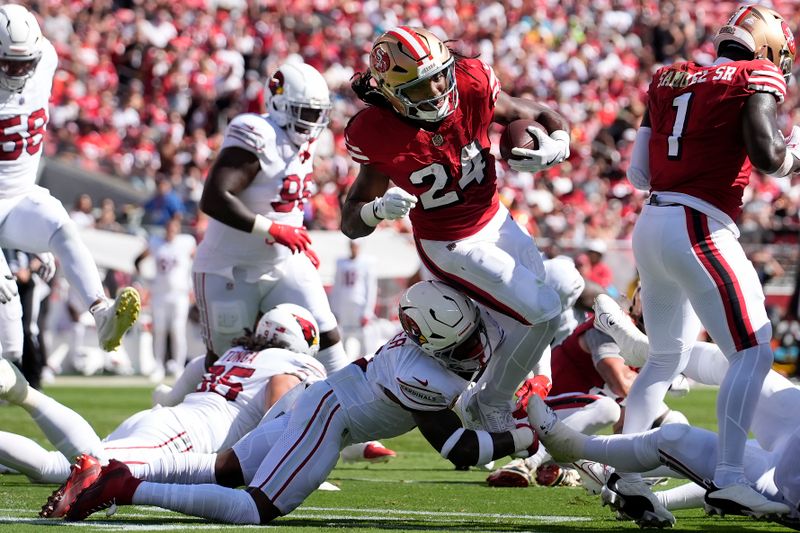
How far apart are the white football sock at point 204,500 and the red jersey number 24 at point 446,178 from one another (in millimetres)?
1421

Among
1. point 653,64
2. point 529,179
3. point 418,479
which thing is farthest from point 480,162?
point 653,64

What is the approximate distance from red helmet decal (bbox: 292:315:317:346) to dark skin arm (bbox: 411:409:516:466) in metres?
1.69

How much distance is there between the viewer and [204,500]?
15.5ft

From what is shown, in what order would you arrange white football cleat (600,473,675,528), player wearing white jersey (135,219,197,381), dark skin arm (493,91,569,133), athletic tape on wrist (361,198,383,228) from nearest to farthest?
1. white football cleat (600,473,675,528)
2. athletic tape on wrist (361,198,383,228)
3. dark skin arm (493,91,569,133)
4. player wearing white jersey (135,219,197,381)

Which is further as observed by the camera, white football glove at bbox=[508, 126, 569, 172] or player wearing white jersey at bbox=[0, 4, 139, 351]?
player wearing white jersey at bbox=[0, 4, 139, 351]

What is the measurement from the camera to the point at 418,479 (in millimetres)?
6840

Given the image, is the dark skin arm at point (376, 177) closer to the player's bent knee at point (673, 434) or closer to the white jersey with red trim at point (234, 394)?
the white jersey with red trim at point (234, 394)

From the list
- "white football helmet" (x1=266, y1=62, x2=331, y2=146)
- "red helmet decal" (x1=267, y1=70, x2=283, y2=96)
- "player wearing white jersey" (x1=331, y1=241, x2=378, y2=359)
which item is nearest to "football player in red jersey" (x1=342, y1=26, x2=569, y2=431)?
"white football helmet" (x1=266, y1=62, x2=331, y2=146)

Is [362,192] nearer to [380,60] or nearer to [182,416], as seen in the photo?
[380,60]

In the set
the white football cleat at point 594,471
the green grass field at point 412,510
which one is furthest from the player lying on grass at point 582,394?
the white football cleat at point 594,471

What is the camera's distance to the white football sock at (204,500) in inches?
184

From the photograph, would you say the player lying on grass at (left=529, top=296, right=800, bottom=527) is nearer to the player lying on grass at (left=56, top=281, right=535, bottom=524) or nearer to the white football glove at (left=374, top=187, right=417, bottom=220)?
the player lying on grass at (left=56, top=281, right=535, bottom=524)

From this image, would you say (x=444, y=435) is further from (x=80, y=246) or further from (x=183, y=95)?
(x=183, y=95)

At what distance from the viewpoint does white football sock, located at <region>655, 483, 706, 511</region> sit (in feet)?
16.8
